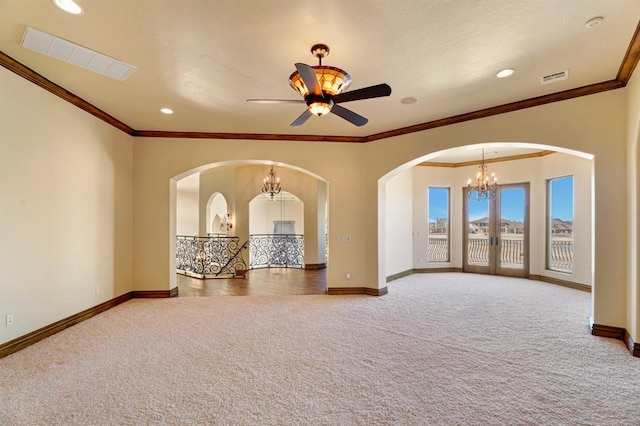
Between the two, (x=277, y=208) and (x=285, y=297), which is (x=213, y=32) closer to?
(x=285, y=297)

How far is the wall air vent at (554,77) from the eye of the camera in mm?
3484

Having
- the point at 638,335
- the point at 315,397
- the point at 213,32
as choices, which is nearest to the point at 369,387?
the point at 315,397

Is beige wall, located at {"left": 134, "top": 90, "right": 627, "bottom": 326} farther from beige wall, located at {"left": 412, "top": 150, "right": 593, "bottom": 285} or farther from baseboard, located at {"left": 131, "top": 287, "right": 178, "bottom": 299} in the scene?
beige wall, located at {"left": 412, "top": 150, "right": 593, "bottom": 285}

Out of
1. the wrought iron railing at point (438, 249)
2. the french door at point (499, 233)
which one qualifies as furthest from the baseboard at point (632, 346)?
the wrought iron railing at point (438, 249)

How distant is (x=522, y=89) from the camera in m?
3.91

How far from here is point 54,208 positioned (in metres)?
3.88

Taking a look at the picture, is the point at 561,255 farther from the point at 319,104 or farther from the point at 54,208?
the point at 54,208

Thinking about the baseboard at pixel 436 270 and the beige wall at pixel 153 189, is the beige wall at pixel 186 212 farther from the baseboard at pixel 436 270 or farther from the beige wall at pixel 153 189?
the baseboard at pixel 436 270

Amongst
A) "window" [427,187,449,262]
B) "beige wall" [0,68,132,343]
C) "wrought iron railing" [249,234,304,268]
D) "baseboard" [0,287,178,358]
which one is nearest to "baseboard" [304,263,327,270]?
"wrought iron railing" [249,234,304,268]

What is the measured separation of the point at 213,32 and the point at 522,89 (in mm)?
3777

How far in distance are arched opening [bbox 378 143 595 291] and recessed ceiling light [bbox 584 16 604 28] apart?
2.90m

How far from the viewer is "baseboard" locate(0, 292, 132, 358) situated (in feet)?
10.7

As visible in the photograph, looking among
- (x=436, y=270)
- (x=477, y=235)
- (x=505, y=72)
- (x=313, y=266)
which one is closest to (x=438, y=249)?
Answer: (x=436, y=270)

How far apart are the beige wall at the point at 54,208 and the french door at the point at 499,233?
8.52 metres
